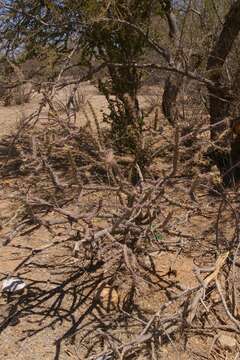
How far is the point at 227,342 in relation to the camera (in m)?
3.85

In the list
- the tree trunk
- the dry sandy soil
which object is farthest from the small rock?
the tree trunk

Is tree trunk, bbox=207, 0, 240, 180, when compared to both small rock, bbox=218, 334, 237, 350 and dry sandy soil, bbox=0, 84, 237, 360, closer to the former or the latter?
dry sandy soil, bbox=0, 84, 237, 360

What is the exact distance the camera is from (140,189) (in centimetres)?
417

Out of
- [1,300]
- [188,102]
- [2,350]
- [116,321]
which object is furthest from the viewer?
[188,102]

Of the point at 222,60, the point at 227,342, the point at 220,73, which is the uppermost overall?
the point at 222,60

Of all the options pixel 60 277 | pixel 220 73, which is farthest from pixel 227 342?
pixel 220 73

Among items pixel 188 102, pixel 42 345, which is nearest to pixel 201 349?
pixel 42 345

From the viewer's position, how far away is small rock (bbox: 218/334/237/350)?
3.82 meters

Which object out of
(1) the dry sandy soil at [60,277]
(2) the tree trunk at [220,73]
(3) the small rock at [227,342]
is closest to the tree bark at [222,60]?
(2) the tree trunk at [220,73]

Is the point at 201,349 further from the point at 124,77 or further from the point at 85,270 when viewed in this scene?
the point at 124,77

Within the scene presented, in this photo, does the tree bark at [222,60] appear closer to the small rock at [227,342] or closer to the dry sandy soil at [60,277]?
the dry sandy soil at [60,277]

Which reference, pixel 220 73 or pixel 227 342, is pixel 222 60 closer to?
pixel 220 73

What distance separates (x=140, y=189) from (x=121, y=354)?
45.8 inches

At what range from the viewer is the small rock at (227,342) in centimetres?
382
